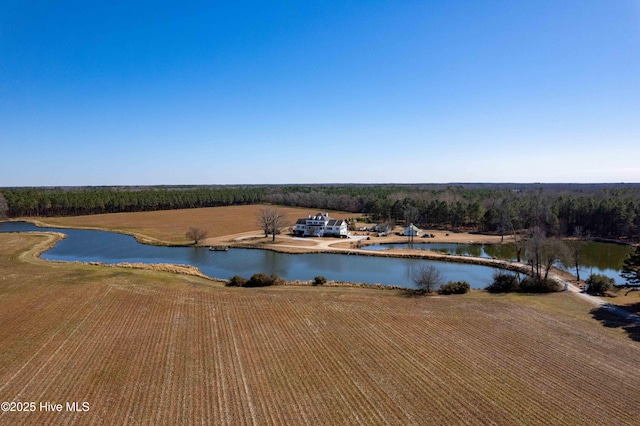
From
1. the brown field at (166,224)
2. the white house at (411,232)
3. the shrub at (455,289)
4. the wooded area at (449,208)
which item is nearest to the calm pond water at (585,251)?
the white house at (411,232)

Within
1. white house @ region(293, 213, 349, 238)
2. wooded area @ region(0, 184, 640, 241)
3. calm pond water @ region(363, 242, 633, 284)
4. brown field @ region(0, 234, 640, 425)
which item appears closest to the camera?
brown field @ region(0, 234, 640, 425)

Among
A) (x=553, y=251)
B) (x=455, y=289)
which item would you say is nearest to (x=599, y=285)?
(x=553, y=251)

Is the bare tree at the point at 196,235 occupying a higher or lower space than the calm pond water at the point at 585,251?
higher

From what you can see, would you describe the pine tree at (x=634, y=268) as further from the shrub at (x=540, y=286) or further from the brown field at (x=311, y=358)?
the brown field at (x=311, y=358)

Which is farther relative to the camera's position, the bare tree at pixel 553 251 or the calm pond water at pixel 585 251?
the calm pond water at pixel 585 251

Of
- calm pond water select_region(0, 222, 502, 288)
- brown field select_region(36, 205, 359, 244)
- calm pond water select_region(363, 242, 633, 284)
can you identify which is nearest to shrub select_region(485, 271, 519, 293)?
calm pond water select_region(0, 222, 502, 288)

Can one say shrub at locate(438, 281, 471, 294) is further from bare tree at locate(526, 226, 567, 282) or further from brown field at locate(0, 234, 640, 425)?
bare tree at locate(526, 226, 567, 282)

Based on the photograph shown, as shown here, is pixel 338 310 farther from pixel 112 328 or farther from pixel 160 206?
pixel 160 206
